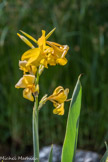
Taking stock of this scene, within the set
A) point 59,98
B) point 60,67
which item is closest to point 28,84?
point 59,98

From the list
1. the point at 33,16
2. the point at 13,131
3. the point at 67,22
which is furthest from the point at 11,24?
the point at 13,131

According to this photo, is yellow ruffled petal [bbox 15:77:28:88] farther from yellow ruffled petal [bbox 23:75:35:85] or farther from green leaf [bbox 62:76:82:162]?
green leaf [bbox 62:76:82:162]

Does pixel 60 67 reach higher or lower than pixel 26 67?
higher

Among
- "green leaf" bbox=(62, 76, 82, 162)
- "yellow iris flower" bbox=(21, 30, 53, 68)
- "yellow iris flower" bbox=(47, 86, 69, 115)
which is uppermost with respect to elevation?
"yellow iris flower" bbox=(21, 30, 53, 68)

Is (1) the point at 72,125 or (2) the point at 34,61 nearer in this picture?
(2) the point at 34,61

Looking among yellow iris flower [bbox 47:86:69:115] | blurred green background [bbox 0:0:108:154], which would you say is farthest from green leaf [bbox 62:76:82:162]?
blurred green background [bbox 0:0:108:154]

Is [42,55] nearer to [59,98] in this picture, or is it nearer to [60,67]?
[59,98]
